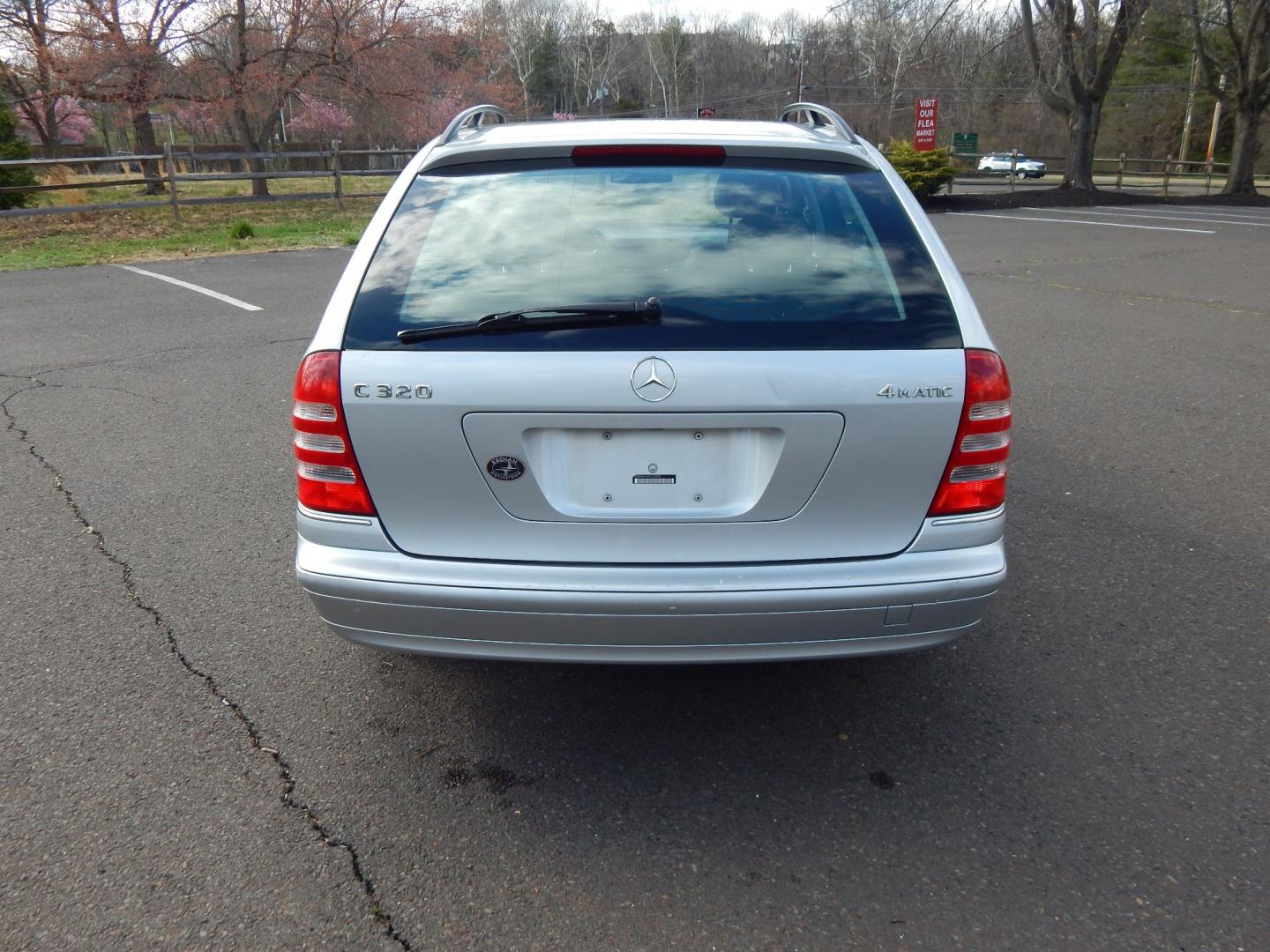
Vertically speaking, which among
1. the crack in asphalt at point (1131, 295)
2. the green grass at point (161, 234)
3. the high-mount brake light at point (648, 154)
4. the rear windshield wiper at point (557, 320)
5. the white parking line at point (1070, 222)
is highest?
the high-mount brake light at point (648, 154)

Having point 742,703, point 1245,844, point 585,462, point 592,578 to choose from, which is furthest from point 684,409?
point 1245,844

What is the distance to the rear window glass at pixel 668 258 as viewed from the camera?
7.86ft

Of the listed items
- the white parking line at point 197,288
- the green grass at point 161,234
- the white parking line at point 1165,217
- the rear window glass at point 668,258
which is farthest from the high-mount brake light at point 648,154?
the white parking line at point 1165,217

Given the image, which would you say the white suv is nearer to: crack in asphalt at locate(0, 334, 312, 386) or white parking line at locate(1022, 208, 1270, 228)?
white parking line at locate(1022, 208, 1270, 228)

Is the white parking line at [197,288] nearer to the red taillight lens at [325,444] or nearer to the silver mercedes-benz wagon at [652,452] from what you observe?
the red taillight lens at [325,444]

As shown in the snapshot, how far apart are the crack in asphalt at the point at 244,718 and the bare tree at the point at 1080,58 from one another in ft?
83.5

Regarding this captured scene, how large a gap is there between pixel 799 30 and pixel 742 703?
84965 millimetres

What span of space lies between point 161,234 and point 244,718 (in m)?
16.5

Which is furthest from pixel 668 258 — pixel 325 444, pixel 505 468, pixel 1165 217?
pixel 1165 217

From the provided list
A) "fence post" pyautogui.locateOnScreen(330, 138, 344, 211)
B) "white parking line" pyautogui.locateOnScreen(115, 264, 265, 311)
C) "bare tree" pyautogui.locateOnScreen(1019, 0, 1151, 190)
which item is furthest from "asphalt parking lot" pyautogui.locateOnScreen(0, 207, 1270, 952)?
"bare tree" pyautogui.locateOnScreen(1019, 0, 1151, 190)

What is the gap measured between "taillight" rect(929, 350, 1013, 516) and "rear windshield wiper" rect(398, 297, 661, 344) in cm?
81

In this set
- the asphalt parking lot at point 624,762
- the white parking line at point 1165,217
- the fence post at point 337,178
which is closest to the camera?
the asphalt parking lot at point 624,762

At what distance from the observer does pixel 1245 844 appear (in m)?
2.39

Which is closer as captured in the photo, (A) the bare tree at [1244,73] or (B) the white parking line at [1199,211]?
(B) the white parking line at [1199,211]
